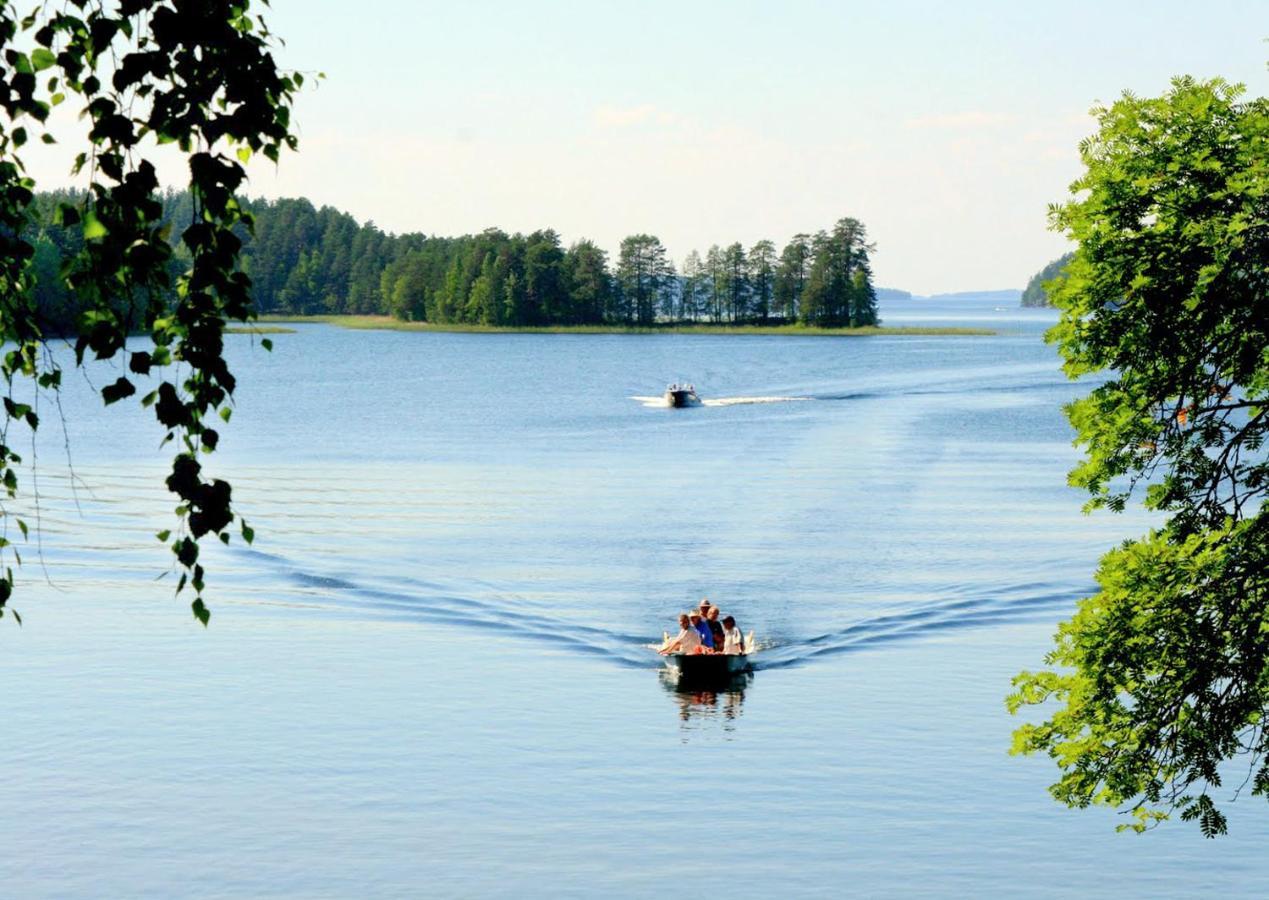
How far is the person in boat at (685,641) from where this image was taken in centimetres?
4022

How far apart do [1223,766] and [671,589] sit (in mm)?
21533

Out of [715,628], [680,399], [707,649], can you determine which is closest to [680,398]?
[680,399]

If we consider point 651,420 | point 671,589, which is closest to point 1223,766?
point 671,589

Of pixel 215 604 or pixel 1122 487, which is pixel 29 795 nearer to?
pixel 215 604

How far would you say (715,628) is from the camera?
135 feet

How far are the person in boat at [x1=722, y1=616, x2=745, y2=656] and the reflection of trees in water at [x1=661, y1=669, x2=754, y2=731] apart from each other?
2.42ft

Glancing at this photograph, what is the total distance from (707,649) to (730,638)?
87cm

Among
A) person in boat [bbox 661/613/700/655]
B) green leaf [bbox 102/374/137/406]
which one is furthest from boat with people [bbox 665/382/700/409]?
green leaf [bbox 102/374/137/406]

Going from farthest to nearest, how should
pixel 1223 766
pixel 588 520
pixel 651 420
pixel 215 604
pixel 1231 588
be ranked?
pixel 651 420 < pixel 588 520 < pixel 215 604 < pixel 1223 766 < pixel 1231 588

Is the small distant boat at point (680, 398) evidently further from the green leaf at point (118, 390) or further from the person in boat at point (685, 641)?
the green leaf at point (118, 390)

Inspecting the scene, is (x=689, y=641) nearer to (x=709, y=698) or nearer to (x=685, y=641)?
Result: (x=685, y=641)

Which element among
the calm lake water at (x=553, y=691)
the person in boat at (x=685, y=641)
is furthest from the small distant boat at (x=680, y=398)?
the person in boat at (x=685, y=641)

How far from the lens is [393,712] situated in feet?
124

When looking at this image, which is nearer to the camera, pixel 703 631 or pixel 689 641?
pixel 689 641
